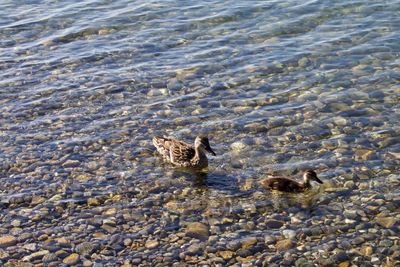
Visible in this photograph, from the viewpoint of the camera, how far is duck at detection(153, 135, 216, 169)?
12406 mm

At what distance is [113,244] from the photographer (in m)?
10.3

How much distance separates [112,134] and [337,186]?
4891 mm

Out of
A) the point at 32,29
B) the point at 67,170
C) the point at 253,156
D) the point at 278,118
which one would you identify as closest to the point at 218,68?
the point at 278,118

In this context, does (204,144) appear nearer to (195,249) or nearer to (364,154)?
(195,249)

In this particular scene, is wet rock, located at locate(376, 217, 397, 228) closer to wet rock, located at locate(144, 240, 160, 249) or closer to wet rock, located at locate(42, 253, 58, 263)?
wet rock, located at locate(144, 240, 160, 249)

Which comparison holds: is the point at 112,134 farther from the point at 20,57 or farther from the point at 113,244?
the point at 20,57

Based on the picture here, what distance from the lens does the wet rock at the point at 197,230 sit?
1037cm

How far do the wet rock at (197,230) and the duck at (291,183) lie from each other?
1.47 m

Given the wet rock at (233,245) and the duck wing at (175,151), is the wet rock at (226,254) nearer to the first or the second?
the wet rock at (233,245)

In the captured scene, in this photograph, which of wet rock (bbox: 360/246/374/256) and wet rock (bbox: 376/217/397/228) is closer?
wet rock (bbox: 360/246/374/256)

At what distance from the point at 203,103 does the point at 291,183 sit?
4119 millimetres

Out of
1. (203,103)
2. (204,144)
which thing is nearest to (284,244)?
(204,144)

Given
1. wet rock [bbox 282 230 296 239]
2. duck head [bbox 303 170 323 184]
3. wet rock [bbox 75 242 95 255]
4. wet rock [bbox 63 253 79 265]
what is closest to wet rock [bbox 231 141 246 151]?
duck head [bbox 303 170 323 184]

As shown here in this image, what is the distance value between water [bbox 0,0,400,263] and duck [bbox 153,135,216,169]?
8.1 inches
